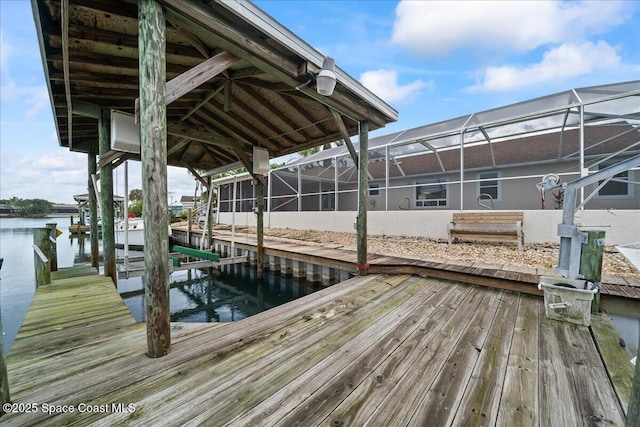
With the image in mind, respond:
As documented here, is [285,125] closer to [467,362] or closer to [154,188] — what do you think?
[154,188]

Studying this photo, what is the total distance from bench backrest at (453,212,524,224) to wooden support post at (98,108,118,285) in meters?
7.31

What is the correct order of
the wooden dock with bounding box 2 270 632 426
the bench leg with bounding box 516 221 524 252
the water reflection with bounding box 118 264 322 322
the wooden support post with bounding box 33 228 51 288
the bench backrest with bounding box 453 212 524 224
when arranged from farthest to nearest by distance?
the bench backrest with bounding box 453 212 524 224
the bench leg with bounding box 516 221 524 252
the water reflection with bounding box 118 264 322 322
the wooden support post with bounding box 33 228 51 288
the wooden dock with bounding box 2 270 632 426

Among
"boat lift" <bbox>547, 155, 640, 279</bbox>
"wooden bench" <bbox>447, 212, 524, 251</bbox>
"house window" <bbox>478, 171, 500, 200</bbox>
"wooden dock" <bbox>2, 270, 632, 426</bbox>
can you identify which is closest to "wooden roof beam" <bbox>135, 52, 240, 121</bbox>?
"wooden dock" <bbox>2, 270, 632, 426</bbox>

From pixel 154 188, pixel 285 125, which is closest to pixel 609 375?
pixel 154 188

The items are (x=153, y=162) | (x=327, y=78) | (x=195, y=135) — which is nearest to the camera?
(x=153, y=162)

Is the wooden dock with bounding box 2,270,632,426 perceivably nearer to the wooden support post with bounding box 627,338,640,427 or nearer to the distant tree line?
the wooden support post with bounding box 627,338,640,427

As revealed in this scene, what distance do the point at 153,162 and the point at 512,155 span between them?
11476 mm

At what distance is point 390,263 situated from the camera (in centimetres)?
400

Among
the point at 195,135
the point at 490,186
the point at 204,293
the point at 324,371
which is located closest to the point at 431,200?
the point at 490,186

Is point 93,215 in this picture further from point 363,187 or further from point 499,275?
point 499,275

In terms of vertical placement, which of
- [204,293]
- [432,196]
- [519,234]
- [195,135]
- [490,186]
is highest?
[195,135]

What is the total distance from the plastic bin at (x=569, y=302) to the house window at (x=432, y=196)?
27.9 ft

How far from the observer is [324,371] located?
59.6 inches

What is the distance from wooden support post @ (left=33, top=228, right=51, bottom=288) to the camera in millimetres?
3604
